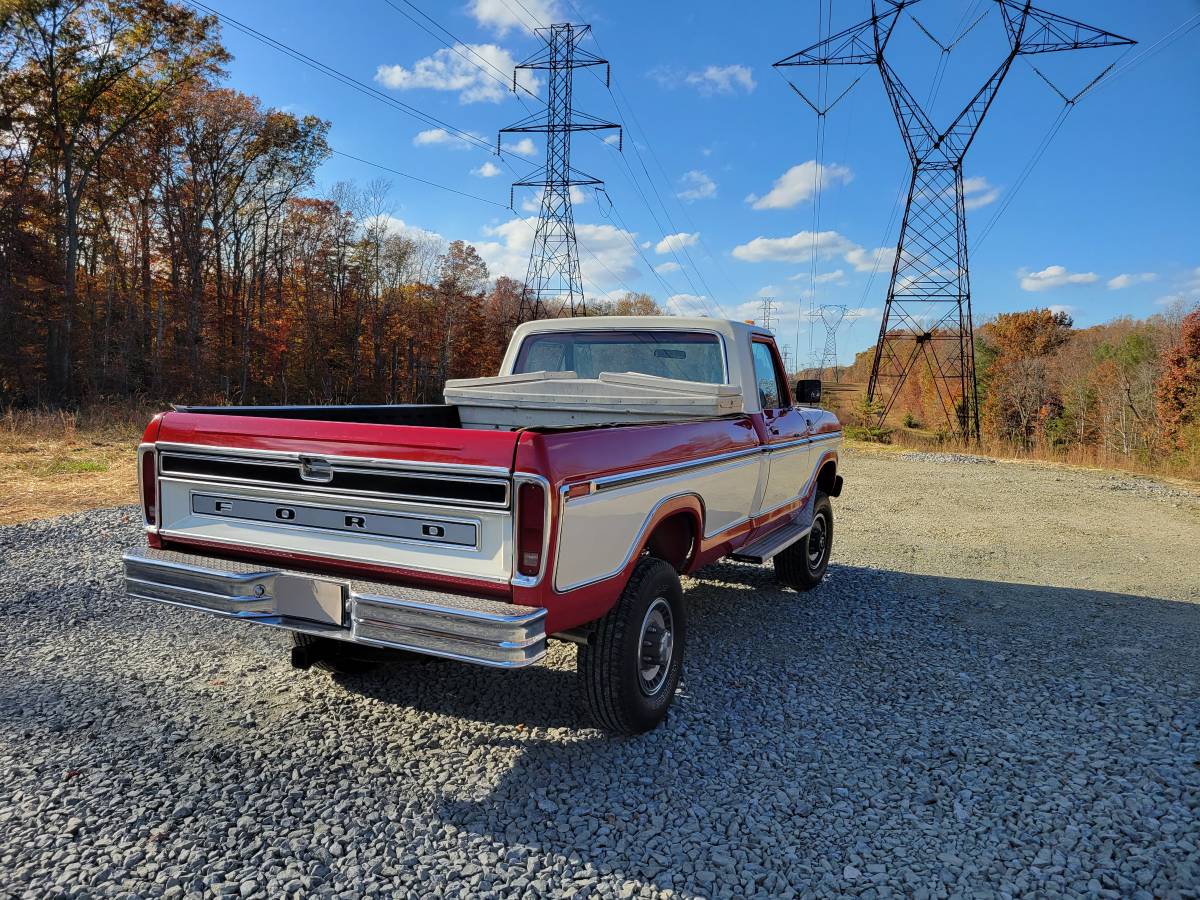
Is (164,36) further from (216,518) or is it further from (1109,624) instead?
(1109,624)

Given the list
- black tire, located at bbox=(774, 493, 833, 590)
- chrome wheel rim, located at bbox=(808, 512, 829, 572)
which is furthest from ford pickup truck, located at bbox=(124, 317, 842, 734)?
chrome wheel rim, located at bbox=(808, 512, 829, 572)

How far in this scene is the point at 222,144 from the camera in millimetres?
27953

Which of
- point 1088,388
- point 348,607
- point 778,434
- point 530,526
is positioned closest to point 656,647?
point 530,526

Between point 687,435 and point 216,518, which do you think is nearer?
point 216,518

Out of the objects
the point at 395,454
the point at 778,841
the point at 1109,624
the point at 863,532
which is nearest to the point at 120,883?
the point at 395,454

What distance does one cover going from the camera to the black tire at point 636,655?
308 centimetres

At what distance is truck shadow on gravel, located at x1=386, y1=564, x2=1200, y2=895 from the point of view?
8.26 ft

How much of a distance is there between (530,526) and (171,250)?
31.7 meters

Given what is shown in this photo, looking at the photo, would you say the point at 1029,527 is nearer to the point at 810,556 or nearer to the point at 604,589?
the point at 810,556

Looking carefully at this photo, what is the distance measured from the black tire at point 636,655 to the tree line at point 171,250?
23741mm

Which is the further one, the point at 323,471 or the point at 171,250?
the point at 171,250

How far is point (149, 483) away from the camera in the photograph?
11.0 feet

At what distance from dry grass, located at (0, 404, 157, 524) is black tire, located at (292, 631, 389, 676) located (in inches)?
255

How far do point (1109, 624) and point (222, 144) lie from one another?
1288 inches
